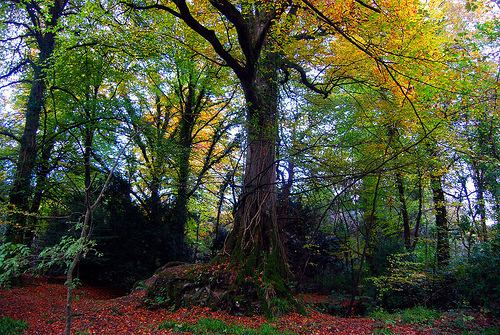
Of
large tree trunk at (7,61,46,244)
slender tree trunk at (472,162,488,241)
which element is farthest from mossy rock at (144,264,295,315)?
slender tree trunk at (472,162,488,241)

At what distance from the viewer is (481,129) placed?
830cm

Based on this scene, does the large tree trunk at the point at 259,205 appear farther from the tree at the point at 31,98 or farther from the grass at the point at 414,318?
the tree at the point at 31,98

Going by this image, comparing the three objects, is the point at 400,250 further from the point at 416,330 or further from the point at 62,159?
the point at 62,159

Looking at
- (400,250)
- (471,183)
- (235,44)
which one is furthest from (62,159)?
(471,183)

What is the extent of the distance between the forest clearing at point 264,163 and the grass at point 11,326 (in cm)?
4

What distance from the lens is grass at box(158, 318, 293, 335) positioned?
4808 millimetres

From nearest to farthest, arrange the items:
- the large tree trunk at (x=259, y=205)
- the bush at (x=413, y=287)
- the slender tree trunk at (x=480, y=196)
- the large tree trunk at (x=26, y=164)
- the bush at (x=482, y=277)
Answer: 1. the bush at (x=482, y=277)
2. the large tree trunk at (x=259, y=205)
3. the bush at (x=413, y=287)
4. the slender tree trunk at (x=480, y=196)
5. the large tree trunk at (x=26, y=164)

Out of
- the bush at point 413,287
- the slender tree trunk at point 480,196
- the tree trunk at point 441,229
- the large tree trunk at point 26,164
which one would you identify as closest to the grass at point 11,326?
the large tree trunk at point 26,164

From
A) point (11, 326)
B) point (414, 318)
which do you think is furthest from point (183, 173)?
point (414, 318)

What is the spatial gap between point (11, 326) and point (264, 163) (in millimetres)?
5225

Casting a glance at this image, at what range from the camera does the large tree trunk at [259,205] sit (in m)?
6.34

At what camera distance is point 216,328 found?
4988mm

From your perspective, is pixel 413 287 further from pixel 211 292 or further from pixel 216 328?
pixel 216 328

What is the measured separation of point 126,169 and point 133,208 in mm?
1444
